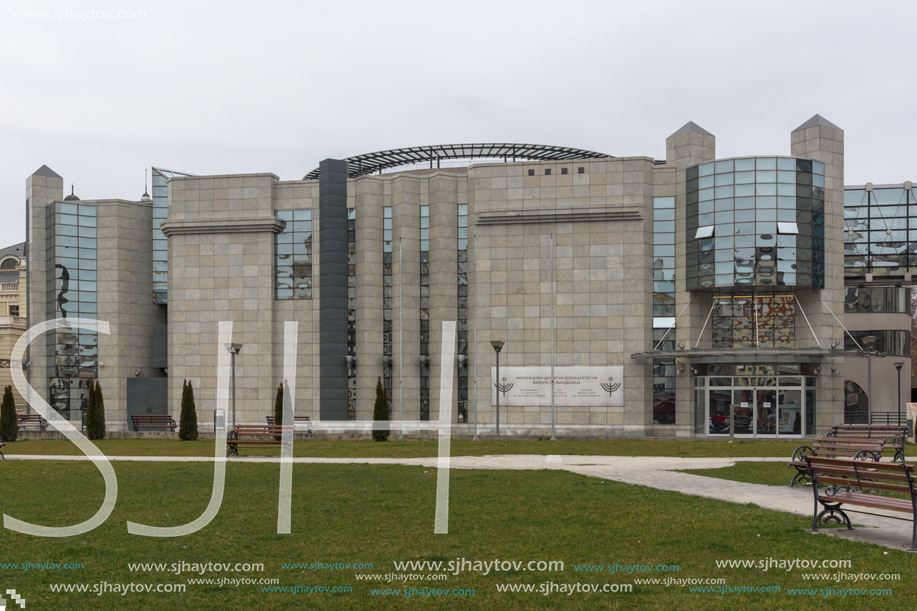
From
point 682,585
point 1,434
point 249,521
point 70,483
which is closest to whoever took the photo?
point 682,585

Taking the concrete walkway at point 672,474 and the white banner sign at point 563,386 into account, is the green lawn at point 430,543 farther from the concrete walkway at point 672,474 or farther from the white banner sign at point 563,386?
the white banner sign at point 563,386

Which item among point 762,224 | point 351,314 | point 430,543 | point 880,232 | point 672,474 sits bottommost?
point 672,474

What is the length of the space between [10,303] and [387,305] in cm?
4926

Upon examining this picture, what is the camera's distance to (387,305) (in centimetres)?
4947

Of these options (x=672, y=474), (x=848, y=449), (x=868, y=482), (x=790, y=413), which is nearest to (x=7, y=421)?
(x=672, y=474)

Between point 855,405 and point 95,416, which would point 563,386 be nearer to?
point 855,405

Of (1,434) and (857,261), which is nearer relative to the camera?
(1,434)

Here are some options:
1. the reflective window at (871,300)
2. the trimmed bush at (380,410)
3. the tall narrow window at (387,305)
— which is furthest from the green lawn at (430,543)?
the reflective window at (871,300)

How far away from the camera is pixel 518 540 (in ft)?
36.8

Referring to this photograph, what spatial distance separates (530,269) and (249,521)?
35281mm

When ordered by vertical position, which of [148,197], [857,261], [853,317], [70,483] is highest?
[148,197]

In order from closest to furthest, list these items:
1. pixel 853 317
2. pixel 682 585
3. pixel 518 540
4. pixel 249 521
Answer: pixel 682 585 → pixel 518 540 → pixel 249 521 → pixel 853 317

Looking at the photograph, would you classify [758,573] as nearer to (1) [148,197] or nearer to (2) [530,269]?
(2) [530,269]

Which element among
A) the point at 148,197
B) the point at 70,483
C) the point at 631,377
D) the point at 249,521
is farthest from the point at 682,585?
the point at 148,197
